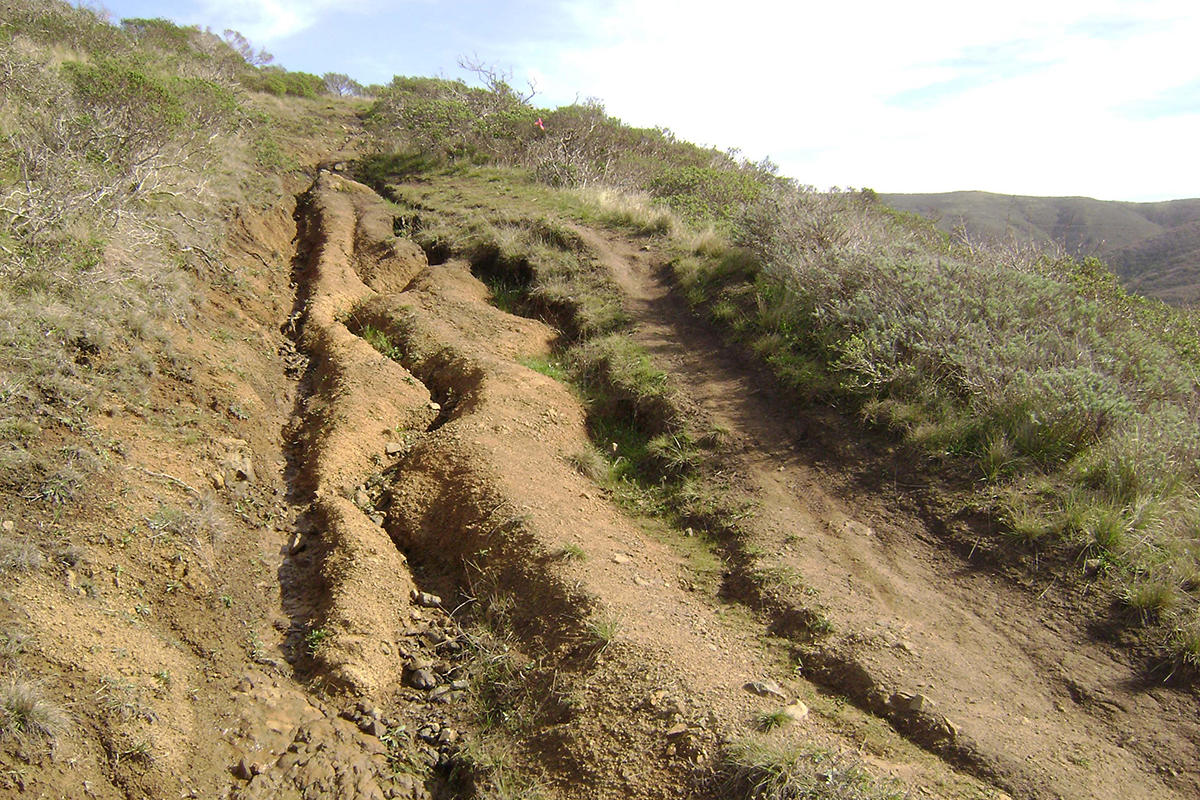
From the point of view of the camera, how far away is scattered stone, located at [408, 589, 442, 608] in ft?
14.5

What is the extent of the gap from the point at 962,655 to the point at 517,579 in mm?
2530

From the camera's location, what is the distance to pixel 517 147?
45.2ft

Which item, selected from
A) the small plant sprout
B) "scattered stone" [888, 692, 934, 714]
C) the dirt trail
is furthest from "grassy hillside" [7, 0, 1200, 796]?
the small plant sprout

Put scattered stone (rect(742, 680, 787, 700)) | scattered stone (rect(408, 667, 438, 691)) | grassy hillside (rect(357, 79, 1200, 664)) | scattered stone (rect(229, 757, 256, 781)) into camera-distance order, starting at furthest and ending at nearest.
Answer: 1. grassy hillside (rect(357, 79, 1200, 664))
2. scattered stone (rect(408, 667, 438, 691))
3. scattered stone (rect(742, 680, 787, 700))
4. scattered stone (rect(229, 757, 256, 781))

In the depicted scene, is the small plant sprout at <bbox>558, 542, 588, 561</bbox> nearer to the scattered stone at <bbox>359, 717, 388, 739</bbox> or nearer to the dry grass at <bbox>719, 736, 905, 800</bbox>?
the scattered stone at <bbox>359, 717, 388, 739</bbox>

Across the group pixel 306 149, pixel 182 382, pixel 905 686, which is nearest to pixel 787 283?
pixel 905 686

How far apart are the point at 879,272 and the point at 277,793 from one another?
6.15 m

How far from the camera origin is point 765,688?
3525mm

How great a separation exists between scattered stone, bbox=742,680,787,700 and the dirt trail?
0.96ft

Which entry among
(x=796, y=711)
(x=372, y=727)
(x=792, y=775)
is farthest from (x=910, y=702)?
(x=372, y=727)

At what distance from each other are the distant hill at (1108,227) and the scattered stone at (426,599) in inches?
277

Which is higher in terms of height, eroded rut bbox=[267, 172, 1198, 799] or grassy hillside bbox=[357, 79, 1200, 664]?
grassy hillside bbox=[357, 79, 1200, 664]

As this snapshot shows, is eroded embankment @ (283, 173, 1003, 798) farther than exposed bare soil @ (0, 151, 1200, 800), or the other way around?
eroded embankment @ (283, 173, 1003, 798)

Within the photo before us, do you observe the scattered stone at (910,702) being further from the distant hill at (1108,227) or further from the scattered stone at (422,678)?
the distant hill at (1108,227)
